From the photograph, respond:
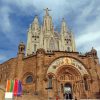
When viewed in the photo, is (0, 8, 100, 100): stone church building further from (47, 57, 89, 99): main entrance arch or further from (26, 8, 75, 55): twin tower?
(26, 8, 75, 55): twin tower

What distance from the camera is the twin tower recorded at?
89188 mm

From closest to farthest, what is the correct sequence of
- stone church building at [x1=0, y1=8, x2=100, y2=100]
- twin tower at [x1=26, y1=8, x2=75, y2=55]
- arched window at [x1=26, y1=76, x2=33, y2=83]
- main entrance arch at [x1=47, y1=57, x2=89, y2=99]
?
stone church building at [x1=0, y1=8, x2=100, y2=100]
main entrance arch at [x1=47, y1=57, x2=89, y2=99]
arched window at [x1=26, y1=76, x2=33, y2=83]
twin tower at [x1=26, y1=8, x2=75, y2=55]

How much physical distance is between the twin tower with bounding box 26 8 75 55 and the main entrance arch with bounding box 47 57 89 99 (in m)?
52.9

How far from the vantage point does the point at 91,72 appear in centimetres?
3438

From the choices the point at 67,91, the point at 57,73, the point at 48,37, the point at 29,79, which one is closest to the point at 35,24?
the point at 48,37

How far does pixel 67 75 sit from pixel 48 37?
196 ft

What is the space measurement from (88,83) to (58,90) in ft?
19.7

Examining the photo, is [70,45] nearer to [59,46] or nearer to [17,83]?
[59,46]

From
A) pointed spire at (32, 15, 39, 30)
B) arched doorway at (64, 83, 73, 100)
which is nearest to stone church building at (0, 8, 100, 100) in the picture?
arched doorway at (64, 83, 73, 100)

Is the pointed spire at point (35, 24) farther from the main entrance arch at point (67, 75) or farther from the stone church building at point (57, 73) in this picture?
the main entrance arch at point (67, 75)

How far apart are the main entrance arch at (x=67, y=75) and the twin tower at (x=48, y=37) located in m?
52.9

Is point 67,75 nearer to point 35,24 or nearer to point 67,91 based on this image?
point 67,91

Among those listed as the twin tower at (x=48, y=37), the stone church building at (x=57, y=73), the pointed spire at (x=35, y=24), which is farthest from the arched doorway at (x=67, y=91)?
the pointed spire at (x=35, y=24)

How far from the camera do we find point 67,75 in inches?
1347
